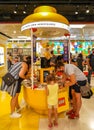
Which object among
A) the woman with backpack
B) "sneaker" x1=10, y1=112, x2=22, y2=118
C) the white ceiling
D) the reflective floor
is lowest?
the reflective floor

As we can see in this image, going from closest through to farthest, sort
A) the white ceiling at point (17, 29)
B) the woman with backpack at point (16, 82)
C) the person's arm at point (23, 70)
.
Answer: the person's arm at point (23, 70) → the woman with backpack at point (16, 82) → the white ceiling at point (17, 29)

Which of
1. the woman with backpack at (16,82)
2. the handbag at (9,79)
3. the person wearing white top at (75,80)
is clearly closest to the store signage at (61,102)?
the person wearing white top at (75,80)

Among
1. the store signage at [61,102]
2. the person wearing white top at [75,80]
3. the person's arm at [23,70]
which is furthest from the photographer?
the person's arm at [23,70]

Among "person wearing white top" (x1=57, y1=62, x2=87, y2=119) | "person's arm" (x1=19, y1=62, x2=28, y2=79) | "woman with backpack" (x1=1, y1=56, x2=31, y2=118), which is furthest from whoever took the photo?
"woman with backpack" (x1=1, y1=56, x2=31, y2=118)

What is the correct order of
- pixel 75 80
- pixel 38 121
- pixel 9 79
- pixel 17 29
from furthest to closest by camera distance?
pixel 17 29 → pixel 9 79 → pixel 38 121 → pixel 75 80

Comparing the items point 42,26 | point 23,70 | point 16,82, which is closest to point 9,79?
point 16,82

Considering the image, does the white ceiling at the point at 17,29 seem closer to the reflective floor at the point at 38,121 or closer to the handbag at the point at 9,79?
the handbag at the point at 9,79

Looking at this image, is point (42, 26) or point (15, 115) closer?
point (42, 26)

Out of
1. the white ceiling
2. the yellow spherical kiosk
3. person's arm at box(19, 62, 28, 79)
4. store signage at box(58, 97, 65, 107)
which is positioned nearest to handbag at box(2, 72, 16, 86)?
person's arm at box(19, 62, 28, 79)

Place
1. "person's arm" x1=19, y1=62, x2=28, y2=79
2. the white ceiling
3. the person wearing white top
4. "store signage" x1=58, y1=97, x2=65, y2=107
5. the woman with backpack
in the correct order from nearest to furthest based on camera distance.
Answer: the person wearing white top → "store signage" x1=58, y1=97, x2=65, y2=107 → "person's arm" x1=19, y1=62, x2=28, y2=79 → the woman with backpack → the white ceiling

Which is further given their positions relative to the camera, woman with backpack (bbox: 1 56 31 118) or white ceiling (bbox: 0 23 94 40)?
white ceiling (bbox: 0 23 94 40)

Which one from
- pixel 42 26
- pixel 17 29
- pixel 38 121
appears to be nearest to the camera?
pixel 38 121

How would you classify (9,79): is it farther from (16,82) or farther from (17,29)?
(17,29)

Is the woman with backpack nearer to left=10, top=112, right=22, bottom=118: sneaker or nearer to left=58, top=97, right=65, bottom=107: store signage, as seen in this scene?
left=10, top=112, right=22, bottom=118: sneaker
